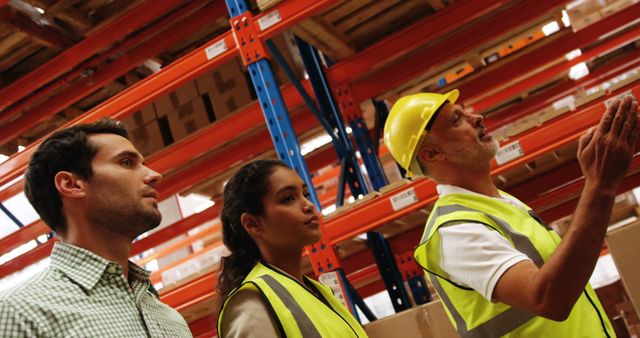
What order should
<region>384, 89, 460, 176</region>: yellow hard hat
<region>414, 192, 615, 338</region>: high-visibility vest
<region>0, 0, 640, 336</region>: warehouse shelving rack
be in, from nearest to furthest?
<region>414, 192, 615, 338</region>: high-visibility vest
<region>384, 89, 460, 176</region>: yellow hard hat
<region>0, 0, 640, 336</region>: warehouse shelving rack

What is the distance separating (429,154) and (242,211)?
0.72 m

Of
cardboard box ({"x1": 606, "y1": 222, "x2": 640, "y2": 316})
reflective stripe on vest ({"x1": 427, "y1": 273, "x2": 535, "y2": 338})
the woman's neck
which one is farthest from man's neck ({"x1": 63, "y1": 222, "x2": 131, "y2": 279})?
cardboard box ({"x1": 606, "y1": 222, "x2": 640, "y2": 316})

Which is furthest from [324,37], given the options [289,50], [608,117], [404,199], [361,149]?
[608,117]

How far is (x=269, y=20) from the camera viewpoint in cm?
421

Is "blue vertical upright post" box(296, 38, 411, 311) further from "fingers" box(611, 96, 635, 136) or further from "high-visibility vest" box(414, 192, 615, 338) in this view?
"fingers" box(611, 96, 635, 136)

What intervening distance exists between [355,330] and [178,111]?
3978mm

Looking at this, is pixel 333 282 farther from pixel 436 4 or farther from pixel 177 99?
pixel 177 99

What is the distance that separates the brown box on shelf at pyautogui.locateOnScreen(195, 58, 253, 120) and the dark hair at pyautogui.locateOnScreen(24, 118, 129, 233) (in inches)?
137

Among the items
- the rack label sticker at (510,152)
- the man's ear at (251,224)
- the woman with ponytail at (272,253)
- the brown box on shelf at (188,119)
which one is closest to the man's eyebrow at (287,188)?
the woman with ponytail at (272,253)

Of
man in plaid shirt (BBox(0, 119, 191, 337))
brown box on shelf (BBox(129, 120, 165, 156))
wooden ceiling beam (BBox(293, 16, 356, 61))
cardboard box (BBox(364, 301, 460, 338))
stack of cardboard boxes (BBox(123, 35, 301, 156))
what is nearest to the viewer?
man in plaid shirt (BBox(0, 119, 191, 337))

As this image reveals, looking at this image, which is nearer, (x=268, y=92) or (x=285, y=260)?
(x=285, y=260)

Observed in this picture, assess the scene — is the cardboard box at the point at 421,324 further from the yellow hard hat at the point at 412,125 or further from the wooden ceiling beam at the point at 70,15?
the wooden ceiling beam at the point at 70,15

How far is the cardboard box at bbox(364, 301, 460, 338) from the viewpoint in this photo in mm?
3104

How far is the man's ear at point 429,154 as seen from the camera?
2369 mm
